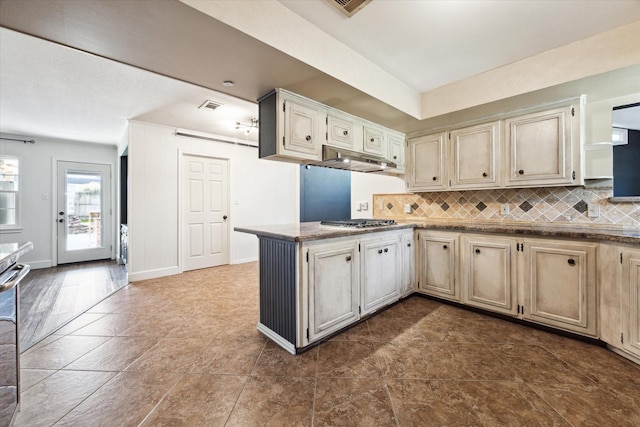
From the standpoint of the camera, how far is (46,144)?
5.14 meters

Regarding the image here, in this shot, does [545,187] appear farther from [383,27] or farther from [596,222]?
[383,27]

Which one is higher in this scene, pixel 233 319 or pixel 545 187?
pixel 545 187

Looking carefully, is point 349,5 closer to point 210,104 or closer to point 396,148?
point 396,148

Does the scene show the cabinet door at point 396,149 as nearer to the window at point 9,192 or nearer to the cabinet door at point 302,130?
the cabinet door at point 302,130

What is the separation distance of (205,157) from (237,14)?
372 centimetres

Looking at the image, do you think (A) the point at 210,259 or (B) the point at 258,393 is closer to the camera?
(B) the point at 258,393

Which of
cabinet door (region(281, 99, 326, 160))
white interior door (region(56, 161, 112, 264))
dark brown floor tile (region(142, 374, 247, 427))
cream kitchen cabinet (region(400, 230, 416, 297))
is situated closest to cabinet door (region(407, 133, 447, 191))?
cream kitchen cabinet (region(400, 230, 416, 297))

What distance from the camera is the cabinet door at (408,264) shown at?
9.72 ft

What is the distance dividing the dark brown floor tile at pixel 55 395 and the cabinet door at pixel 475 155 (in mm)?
3620

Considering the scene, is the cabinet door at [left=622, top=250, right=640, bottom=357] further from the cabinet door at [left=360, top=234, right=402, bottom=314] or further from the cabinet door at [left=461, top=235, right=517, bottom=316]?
the cabinet door at [left=360, top=234, right=402, bottom=314]

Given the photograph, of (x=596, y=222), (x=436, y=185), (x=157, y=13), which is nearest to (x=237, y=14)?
(x=157, y=13)

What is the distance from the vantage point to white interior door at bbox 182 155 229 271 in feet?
15.2

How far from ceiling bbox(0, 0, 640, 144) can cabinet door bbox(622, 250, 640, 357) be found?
1.72m

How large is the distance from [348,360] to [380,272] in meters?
0.96
